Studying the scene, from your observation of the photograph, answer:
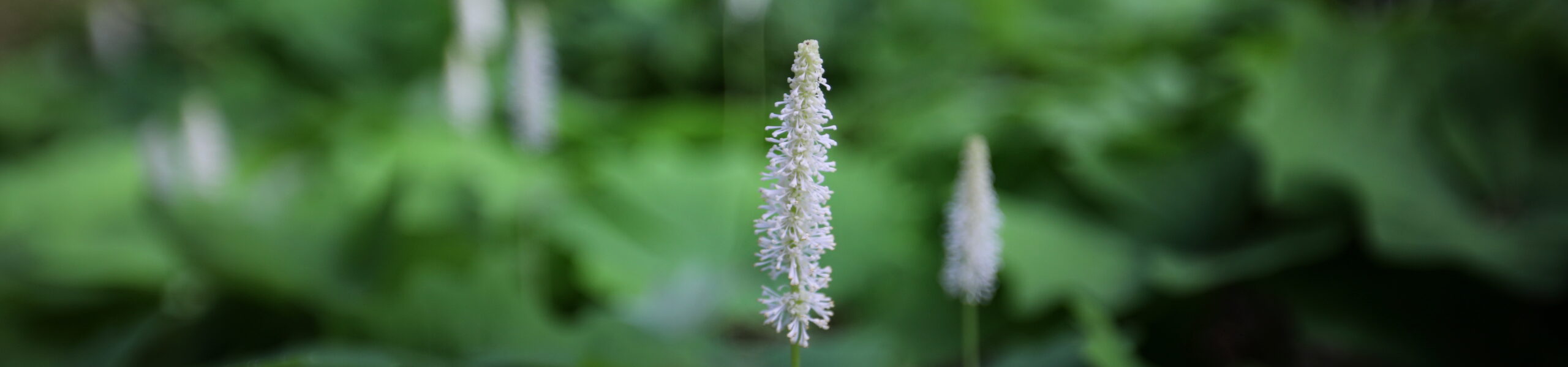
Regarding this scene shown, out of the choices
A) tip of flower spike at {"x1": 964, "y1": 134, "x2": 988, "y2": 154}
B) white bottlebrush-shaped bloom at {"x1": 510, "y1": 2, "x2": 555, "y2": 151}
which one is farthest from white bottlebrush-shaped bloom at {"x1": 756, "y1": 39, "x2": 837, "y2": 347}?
white bottlebrush-shaped bloom at {"x1": 510, "y1": 2, "x2": 555, "y2": 151}

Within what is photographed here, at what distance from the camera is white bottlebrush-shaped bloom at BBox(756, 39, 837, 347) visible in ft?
1.67

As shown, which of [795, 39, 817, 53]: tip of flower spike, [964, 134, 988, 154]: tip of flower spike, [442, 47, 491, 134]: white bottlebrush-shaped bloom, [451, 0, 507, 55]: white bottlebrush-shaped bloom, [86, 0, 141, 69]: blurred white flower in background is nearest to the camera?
[795, 39, 817, 53]: tip of flower spike

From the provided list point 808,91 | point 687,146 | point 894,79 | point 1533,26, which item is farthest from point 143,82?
point 1533,26

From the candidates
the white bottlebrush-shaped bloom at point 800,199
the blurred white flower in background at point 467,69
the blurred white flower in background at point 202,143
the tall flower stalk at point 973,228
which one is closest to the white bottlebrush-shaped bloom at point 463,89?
the blurred white flower in background at point 467,69

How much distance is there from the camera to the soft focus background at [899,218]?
4.48 feet

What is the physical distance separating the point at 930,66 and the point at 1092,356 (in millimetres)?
2018

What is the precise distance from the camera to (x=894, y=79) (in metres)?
2.94

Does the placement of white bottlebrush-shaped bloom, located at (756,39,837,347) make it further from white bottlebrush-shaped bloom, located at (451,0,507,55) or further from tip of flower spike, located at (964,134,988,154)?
white bottlebrush-shaped bloom, located at (451,0,507,55)

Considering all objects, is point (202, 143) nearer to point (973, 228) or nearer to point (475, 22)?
point (475, 22)

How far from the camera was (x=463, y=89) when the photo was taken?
1696mm

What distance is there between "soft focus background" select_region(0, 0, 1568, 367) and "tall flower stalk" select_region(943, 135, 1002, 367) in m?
0.20

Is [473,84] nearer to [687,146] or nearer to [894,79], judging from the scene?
[687,146]

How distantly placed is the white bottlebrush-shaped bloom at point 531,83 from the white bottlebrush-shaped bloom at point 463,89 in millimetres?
202

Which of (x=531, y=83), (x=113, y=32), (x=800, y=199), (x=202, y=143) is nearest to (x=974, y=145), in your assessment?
(x=800, y=199)
